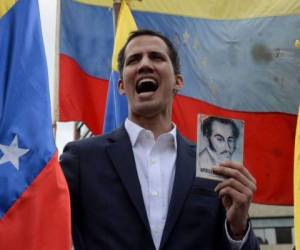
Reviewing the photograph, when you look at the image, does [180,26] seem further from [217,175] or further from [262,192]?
[217,175]

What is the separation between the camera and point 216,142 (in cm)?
244

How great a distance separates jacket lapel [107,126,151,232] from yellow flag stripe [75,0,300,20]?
5495mm

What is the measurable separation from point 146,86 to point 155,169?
0.44 meters

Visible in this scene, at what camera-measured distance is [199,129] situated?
244cm

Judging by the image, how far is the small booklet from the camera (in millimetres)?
2406

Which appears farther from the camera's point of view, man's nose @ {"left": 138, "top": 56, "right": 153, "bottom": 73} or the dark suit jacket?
man's nose @ {"left": 138, "top": 56, "right": 153, "bottom": 73}

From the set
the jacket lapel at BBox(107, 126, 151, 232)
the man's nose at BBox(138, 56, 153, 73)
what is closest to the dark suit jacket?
the jacket lapel at BBox(107, 126, 151, 232)

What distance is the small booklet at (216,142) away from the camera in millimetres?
2406

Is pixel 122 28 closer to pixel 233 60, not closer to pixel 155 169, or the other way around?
pixel 233 60

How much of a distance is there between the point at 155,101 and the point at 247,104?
535cm

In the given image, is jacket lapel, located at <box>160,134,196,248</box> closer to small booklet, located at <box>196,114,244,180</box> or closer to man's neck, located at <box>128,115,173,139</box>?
man's neck, located at <box>128,115,173,139</box>

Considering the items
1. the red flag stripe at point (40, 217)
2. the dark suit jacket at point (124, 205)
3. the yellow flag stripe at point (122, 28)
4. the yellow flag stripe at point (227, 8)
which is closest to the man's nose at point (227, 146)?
the dark suit jacket at point (124, 205)

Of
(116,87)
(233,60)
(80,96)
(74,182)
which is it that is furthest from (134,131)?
(233,60)

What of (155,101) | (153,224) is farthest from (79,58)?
(153,224)
